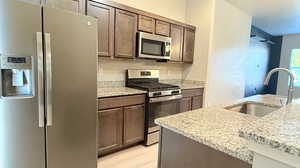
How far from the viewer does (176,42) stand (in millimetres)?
3562

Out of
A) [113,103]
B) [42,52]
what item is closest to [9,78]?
[42,52]

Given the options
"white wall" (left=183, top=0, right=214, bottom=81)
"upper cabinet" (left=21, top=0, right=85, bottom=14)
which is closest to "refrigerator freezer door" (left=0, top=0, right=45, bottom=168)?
"upper cabinet" (left=21, top=0, right=85, bottom=14)

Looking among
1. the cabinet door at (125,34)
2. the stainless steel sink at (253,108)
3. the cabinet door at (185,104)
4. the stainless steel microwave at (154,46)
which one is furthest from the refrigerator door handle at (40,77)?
the cabinet door at (185,104)

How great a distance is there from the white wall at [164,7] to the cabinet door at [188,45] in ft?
1.48

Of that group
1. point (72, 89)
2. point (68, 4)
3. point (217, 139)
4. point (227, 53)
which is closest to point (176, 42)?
point (227, 53)

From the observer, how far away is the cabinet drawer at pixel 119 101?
2291 millimetres

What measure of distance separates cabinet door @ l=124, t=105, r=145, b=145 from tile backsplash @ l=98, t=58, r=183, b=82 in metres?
0.72

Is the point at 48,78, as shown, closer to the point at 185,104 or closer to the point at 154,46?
the point at 154,46

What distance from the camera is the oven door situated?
2824mm

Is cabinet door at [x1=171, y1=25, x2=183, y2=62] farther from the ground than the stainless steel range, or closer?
farther from the ground

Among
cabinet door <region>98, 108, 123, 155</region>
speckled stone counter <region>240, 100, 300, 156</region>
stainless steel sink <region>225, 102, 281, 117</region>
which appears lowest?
cabinet door <region>98, 108, 123, 155</region>

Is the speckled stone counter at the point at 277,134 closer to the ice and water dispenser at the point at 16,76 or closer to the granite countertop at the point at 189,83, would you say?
the ice and water dispenser at the point at 16,76

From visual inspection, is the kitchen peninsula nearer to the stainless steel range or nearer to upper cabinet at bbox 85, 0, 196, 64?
the stainless steel range

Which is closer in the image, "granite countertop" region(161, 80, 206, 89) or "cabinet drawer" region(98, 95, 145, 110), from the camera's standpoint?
"cabinet drawer" region(98, 95, 145, 110)
